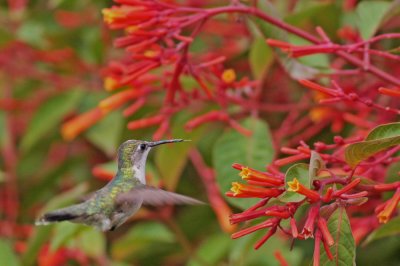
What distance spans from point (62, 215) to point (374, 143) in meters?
0.65

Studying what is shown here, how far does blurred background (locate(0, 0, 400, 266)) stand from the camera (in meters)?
2.25

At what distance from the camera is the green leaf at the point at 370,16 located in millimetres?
1914

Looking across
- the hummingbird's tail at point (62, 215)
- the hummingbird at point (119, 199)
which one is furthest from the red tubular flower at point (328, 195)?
the hummingbird's tail at point (62, 215)

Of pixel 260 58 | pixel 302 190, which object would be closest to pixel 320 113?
pixel 260 58

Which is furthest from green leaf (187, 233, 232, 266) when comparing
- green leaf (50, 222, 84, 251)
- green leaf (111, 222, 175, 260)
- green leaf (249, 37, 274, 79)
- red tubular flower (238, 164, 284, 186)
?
red tubular flower (238, 164, 284, 186)

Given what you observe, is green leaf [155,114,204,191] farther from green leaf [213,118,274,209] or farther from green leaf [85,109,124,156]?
green leaf [85,109,124,156]

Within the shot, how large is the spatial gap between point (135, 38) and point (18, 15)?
1297mm

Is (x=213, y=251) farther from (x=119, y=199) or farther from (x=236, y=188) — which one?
(x=236, y=188)

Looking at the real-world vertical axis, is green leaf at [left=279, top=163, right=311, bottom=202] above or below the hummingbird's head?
above

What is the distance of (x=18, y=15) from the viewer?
9.47ft

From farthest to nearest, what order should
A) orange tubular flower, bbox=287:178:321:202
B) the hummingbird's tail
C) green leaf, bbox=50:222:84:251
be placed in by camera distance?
green leaf, bbox=50:222:84:251
the hummingbird's tail
orange tubular flower, bbox=287:178:321:202

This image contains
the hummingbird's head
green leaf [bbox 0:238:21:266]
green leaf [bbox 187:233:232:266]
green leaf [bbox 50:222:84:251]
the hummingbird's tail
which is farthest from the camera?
green leaf [bbox 187:233:232:266]

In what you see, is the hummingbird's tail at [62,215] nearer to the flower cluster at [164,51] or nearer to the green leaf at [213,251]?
the flower cluster at [164,51]

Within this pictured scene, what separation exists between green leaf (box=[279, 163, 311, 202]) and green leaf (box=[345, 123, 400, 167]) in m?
0.08
